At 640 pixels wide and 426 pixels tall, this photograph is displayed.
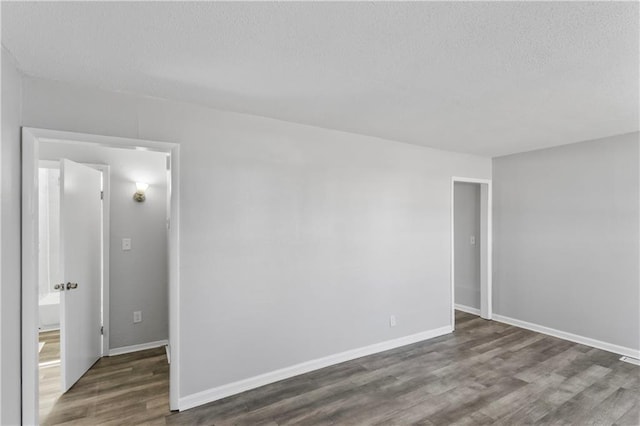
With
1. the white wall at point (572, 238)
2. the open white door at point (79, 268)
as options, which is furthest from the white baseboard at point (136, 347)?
the white wall at point (572, 238)

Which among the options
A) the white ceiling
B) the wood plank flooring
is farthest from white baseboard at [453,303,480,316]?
the wood plank flooring

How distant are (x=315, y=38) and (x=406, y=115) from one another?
150 centimetres

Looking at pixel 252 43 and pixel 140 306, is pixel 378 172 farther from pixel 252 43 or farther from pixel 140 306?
pixel 140 306

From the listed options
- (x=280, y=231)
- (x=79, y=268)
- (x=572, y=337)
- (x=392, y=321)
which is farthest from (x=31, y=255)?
(x=572, y=337)

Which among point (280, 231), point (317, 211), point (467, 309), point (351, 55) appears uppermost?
point (351, 55)

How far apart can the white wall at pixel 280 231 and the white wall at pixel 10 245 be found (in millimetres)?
231

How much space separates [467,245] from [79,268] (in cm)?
530

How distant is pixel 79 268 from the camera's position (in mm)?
3031

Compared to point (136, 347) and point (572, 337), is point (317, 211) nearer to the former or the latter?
point (136, 347)

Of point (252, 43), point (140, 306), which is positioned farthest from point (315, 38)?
point (140, 306)

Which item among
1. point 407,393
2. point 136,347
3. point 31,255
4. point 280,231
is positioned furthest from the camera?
point 136,347

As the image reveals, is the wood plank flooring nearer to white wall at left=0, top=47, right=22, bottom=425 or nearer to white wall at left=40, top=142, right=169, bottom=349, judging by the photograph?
white wall at left=40, top=142, right=169, bottom=349

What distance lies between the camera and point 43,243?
4.43 m

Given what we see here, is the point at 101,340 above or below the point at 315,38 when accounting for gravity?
below
